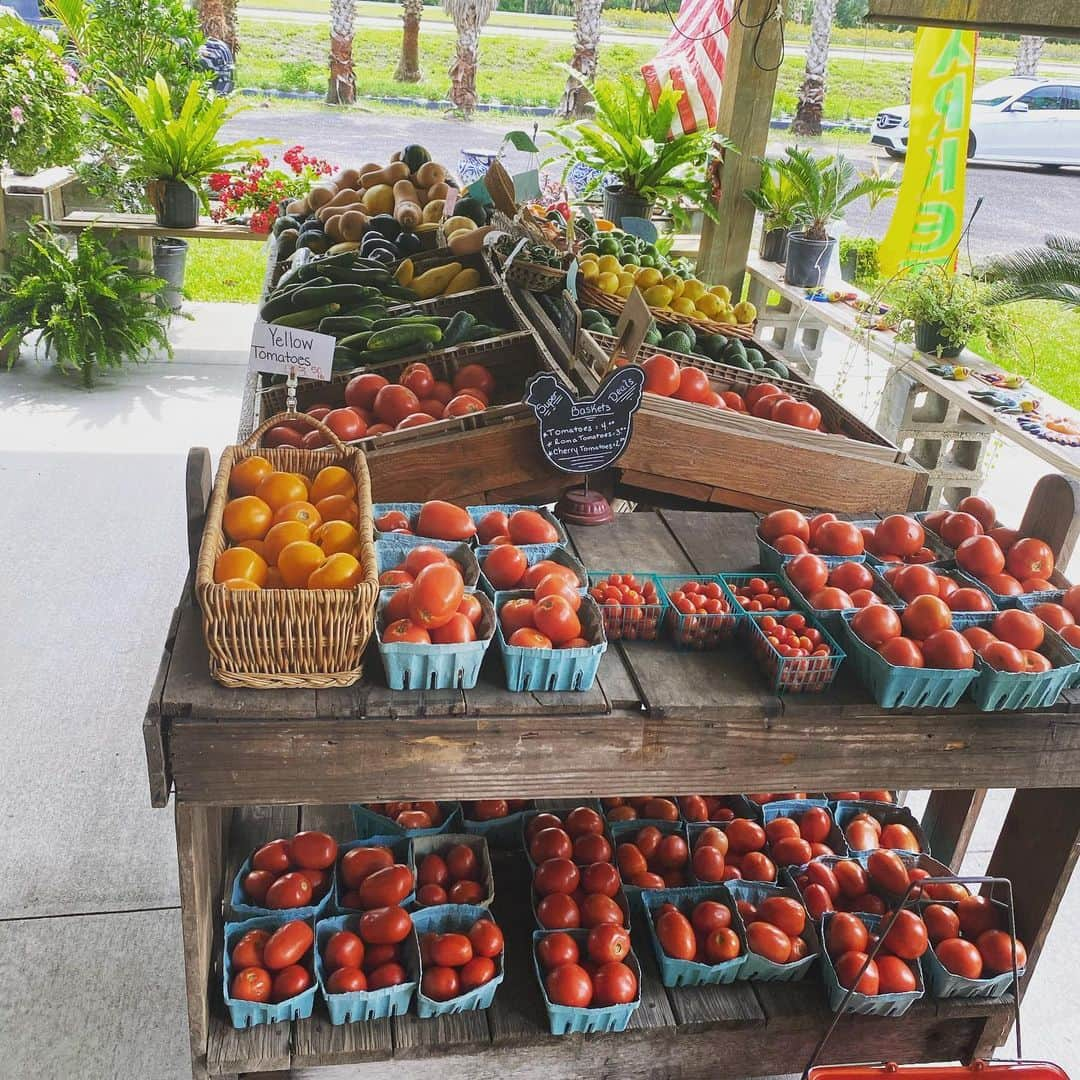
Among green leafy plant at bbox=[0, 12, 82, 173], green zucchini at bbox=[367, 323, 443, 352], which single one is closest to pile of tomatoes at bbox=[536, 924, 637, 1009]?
green zucchini at bbox=[367, 323, 443, 352]

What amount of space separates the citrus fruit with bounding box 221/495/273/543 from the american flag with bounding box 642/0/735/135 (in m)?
5.13

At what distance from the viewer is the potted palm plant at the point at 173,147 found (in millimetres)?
5953

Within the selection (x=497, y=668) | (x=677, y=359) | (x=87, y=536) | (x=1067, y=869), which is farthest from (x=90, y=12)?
(x=1067, y=869)

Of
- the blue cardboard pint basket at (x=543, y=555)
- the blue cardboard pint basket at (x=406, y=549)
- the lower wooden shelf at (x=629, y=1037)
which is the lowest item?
the lower wooden shelf at (x=629, y=1037)

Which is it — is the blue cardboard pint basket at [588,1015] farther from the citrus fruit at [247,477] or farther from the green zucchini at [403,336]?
the green zucchini at [403,336]

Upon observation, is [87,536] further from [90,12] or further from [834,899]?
[90,12]

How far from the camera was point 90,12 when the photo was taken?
7.41m

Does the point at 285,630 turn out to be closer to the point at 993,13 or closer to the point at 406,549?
the point at 406,549

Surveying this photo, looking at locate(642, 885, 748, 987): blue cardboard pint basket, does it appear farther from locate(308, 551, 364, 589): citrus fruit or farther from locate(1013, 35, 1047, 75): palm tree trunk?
locate(1013, 35, 1047, 75): palm tree trunk

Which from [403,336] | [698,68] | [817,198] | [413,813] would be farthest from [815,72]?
[413,813]

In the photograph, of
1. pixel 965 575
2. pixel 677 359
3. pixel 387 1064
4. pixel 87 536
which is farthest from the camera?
pixel 87 536

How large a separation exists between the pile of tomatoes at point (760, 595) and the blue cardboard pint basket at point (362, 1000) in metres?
0.87

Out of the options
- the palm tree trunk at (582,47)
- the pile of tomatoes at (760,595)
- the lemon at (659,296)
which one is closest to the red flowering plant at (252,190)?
the lemon at (659,296)

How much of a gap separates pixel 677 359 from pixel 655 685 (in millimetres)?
1367
